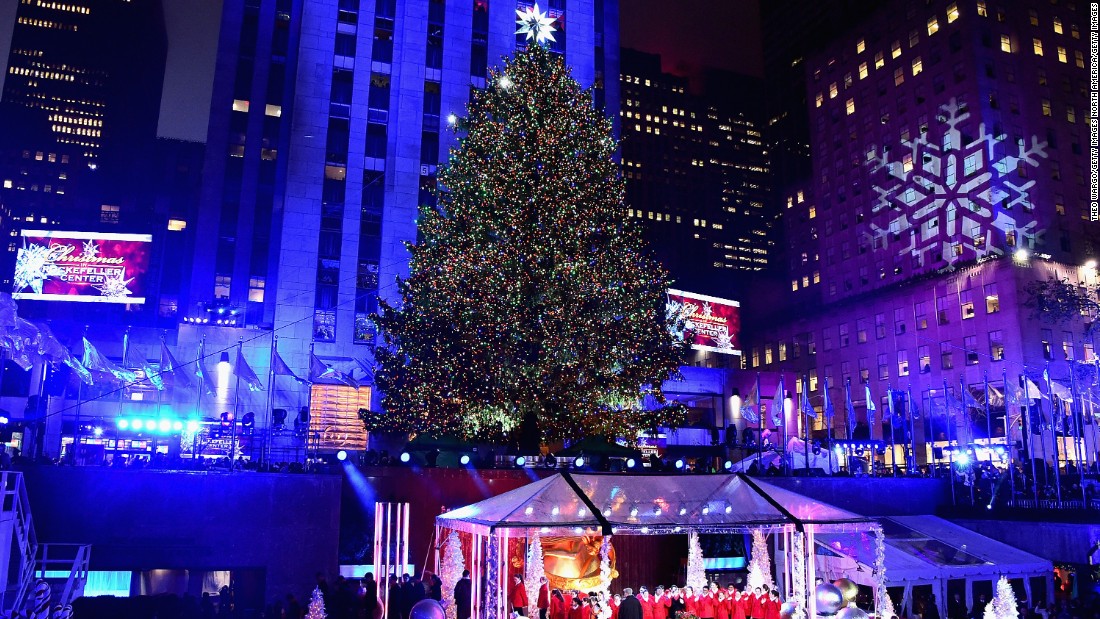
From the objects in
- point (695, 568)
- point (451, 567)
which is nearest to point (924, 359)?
point (695, 568)

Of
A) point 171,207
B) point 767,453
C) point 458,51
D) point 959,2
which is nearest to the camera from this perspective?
point 767,453

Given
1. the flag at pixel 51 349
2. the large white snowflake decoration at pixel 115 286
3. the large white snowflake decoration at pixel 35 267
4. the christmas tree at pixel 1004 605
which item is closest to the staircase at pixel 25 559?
the flag at pixel 51 349

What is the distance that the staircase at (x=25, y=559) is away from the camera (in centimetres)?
1881

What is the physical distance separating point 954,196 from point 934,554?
5310 centimetres

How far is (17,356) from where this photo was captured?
78.9 ft

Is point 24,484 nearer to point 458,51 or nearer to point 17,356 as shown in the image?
point 17,356

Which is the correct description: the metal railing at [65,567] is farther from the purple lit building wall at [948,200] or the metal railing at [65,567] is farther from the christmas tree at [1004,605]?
the purple lit building wall at [948,200]

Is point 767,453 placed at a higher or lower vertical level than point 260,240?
lower

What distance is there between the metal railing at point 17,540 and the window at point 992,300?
63.0 m

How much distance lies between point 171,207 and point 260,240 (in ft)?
274

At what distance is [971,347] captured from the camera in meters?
64.4

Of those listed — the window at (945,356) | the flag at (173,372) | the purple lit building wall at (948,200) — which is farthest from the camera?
the window at (945,356)

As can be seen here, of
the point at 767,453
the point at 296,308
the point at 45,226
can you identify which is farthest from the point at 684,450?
the point at 45,226

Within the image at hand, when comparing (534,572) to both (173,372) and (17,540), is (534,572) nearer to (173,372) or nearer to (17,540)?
(17,540)
